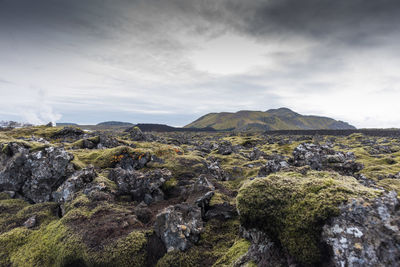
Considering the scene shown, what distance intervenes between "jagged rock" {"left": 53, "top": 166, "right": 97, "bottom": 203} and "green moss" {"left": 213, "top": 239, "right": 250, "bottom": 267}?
1015 centimetres

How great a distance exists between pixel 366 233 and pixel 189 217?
7096mm

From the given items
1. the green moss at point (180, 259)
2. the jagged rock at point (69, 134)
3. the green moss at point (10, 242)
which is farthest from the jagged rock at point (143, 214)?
the jagged rock at point (69, 134)

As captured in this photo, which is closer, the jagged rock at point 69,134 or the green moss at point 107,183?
the green moss at point 107,183

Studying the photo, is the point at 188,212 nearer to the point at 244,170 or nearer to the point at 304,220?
the point at 304,220

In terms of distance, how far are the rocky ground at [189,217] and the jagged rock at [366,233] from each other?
0.02 metres

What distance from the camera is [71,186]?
12734 mm

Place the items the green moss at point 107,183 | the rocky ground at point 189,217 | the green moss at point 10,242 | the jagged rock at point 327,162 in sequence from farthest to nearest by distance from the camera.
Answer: the jagged rock at point 327,162 < the green moss at point 107,183 < the green moss at point 10,242 < the rocky ground at point 189,217

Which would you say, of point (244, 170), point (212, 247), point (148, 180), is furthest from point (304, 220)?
point (244, 170)

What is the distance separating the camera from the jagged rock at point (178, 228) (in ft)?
26.8

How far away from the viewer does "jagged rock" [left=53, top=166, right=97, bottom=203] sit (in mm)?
12417

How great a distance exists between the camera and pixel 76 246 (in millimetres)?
8281

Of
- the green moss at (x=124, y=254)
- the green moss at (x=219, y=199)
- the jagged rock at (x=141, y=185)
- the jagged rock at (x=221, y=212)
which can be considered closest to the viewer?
the green moss at (x=124, y=254)

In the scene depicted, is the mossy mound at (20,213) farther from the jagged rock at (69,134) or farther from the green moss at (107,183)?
the jagged rock at (69,134)

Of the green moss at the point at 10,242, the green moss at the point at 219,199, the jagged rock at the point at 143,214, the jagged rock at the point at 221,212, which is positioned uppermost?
the green moss at the point at 219,199
